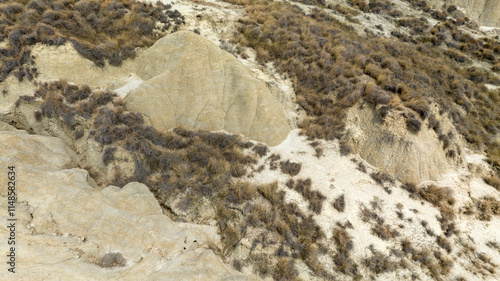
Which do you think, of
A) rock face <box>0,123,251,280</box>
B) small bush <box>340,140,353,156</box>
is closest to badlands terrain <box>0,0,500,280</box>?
rock face <box>0,123,251,280</box>

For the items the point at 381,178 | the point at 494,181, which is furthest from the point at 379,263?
the point at 494,181

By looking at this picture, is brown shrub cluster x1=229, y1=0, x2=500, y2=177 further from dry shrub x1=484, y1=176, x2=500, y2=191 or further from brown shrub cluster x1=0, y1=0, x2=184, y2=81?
brown shrub cluster x1=0, y1=0, x2=184, y2=81

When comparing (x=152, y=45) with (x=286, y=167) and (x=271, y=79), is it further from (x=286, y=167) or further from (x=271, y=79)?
(x=286, y=167)

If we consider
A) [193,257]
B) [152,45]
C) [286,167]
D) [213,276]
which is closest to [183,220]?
[193,257]

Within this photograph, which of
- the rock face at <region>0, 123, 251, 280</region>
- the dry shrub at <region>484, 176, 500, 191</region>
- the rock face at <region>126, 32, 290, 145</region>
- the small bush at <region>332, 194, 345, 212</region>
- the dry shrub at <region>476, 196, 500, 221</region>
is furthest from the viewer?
the dry shrub at <region>484, 176, 500, 191</region>

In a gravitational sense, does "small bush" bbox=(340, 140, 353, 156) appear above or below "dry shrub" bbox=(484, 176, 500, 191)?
above

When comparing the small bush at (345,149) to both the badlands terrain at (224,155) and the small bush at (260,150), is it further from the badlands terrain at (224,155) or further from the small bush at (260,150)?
the small bush at (260,150)

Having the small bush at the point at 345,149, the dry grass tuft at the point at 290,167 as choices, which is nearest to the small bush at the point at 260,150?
the dry grass tuft at the point at 290,167
